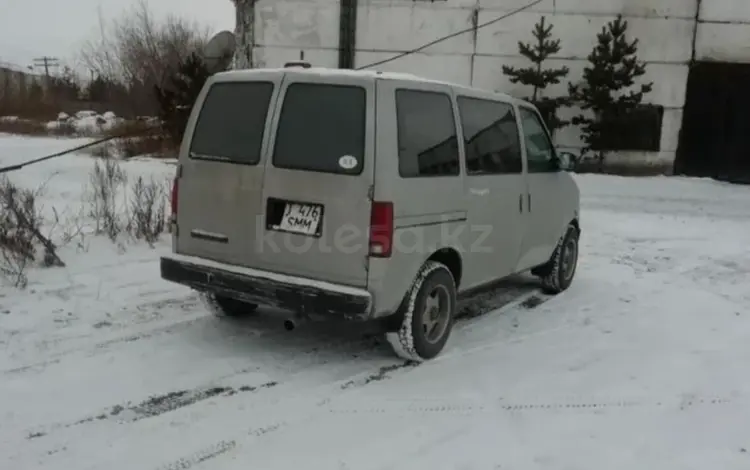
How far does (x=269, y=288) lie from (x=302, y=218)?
52cm

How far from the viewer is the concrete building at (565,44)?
53.4 feet

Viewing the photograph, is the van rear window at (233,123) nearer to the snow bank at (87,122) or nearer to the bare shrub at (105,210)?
the bare shrub at (105,210)

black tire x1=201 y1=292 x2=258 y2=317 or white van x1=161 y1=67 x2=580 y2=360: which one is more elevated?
white van x1=161 y1=67 x2=580 y2=360

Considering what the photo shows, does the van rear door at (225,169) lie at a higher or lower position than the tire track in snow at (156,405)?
higher

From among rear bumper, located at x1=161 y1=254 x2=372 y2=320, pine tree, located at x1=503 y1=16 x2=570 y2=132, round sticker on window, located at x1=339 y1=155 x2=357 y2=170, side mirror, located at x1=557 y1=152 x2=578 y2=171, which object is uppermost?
pine tree, located at x1=503 y1=16 x2=570 y2=132

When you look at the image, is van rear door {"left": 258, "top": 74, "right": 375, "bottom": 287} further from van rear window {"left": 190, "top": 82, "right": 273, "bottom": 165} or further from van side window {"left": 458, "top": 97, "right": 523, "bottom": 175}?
van side window {"left": 458, "top": 97, "right": 523, "bottom": 175}

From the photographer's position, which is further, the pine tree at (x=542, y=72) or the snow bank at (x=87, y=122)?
the snow bank at (x=87, y=122)

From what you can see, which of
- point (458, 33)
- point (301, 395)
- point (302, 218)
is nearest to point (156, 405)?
point (301, 395)

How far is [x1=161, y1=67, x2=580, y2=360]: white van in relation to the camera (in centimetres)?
444

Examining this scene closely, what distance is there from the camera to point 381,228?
4.39 meters

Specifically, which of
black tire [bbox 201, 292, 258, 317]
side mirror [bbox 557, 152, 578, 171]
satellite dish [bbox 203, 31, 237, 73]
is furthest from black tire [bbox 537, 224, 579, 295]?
satellite dish [bbox 203, 31, 237, 73]

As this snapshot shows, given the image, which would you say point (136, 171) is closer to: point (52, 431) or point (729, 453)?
point (52, 431)

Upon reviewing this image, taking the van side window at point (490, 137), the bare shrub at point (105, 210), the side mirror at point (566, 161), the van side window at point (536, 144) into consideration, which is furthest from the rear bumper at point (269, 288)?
the bare shrub at point (105, 210)

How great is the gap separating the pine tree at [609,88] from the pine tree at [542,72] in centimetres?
46
